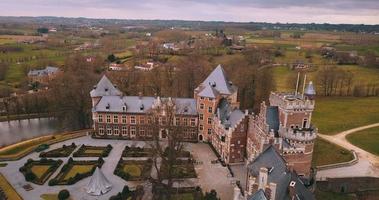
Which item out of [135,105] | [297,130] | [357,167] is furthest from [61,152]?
[357,167]

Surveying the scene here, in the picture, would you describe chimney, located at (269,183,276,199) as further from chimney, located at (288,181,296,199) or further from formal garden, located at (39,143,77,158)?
formal garden, located at (39,143,77,158)

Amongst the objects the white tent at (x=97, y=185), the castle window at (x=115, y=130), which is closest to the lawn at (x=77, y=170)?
the white tent at (x=97, y=185)

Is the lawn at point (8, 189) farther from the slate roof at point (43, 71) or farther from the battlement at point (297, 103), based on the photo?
the slate roof at point (43, 71)

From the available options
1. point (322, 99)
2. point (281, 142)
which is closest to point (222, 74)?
point (281, 142)

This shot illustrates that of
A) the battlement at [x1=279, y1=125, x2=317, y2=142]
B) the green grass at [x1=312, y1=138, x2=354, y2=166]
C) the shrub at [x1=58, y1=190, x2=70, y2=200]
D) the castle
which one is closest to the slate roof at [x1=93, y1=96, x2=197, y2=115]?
the castle

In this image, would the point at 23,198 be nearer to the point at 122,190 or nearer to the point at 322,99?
the point at 122,190
